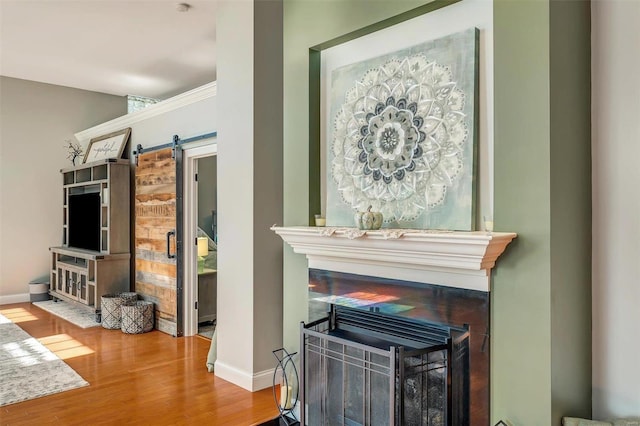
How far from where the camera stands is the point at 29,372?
3865mm

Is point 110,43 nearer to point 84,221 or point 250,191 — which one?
point 84,221

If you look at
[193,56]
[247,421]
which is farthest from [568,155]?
[193,56]

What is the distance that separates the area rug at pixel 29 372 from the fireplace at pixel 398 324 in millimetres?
2028

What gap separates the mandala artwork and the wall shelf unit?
12.9 feet

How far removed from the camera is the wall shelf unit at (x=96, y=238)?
227 inches

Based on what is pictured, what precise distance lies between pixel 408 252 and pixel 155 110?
4214 mm

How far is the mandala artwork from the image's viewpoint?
89.4 inches

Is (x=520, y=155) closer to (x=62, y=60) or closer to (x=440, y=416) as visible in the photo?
(x=440, y=416)

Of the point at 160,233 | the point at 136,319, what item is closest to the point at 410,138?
the point at 160,233

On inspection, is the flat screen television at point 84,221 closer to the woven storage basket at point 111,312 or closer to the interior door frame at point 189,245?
the woven storage basket at point 111,312

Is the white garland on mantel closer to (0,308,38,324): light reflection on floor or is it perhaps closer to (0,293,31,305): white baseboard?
(0,308,38,324): light reflection on floor

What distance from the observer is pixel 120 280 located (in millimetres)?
5879

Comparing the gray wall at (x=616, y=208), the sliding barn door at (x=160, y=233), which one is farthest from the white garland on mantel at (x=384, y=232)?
the sliding barn door at (x=160, y=233)

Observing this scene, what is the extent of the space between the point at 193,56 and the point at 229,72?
6.82 feet
